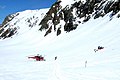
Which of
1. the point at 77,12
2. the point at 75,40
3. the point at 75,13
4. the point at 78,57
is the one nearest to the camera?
the point at 78,57

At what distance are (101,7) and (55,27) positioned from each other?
60.2 ft

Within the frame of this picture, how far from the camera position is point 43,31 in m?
87.8

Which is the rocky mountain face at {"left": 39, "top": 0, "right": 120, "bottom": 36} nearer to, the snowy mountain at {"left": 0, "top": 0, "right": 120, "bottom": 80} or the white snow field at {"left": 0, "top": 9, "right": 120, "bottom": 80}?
the snowy mountain at {"left": 0, "top": 0, "right": 120, "bottom": 80}

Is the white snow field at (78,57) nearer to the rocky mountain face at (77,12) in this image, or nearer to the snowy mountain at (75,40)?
the snowy mountain at (75,40)

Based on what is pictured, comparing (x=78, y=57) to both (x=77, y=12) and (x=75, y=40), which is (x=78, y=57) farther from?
(x=77, y=12)

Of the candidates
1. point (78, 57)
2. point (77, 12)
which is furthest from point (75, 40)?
point (78, 57)

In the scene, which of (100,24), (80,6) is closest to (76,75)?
(100,24)

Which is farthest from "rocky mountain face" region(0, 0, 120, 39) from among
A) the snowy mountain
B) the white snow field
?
the white snow field

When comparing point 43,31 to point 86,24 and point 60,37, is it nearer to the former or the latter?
point 60,37

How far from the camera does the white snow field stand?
2187 cm

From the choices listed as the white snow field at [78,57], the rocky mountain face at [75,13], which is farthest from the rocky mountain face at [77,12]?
the white snow field at [78,57]

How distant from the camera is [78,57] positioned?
35.1 metres

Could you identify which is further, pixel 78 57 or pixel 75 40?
pixel 75 40

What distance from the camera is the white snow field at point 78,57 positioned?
861 inches
